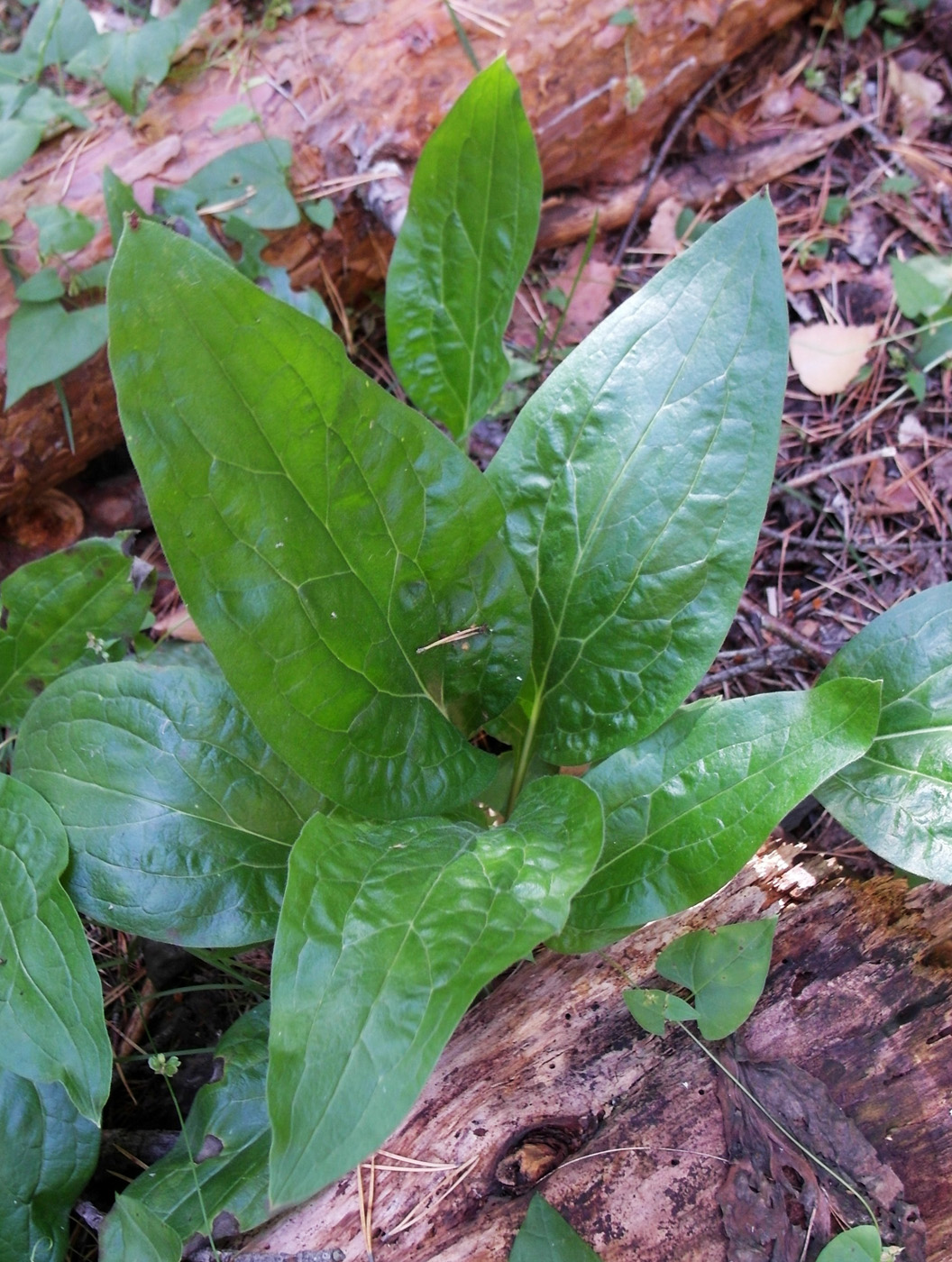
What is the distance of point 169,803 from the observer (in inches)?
62.4

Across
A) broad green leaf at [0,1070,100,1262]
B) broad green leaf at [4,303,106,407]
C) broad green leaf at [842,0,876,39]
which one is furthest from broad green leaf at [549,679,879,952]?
broad green leaf at [842,0,876,39]

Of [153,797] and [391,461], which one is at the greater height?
[391,461]

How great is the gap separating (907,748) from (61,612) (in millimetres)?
1754

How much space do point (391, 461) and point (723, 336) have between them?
0.61 meters

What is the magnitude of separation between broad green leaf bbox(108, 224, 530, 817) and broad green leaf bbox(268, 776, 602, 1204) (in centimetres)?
18

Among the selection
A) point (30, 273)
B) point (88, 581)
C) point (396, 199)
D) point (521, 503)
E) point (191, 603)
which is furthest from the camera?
point (396, 199)

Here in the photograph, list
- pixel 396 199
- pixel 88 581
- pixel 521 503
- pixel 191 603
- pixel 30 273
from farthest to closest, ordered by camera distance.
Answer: pixel 396 199 → pixel 30 273 → pixel 88 581 → pixel 521 503 → pixel 191 603

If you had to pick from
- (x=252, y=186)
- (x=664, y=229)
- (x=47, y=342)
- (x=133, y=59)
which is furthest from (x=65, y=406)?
(x=664, y=229)

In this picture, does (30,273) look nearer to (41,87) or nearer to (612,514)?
(41,87)

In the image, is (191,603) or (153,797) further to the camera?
(153,797)

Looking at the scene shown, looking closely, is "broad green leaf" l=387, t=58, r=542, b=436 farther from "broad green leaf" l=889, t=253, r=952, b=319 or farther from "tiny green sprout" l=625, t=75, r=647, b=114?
"broad green leaf" l=889, t=253, r=952, b=319

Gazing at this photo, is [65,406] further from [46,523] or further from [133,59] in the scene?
[133,59]

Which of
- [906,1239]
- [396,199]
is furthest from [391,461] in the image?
[906,1239]

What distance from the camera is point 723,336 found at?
4.90 feet
